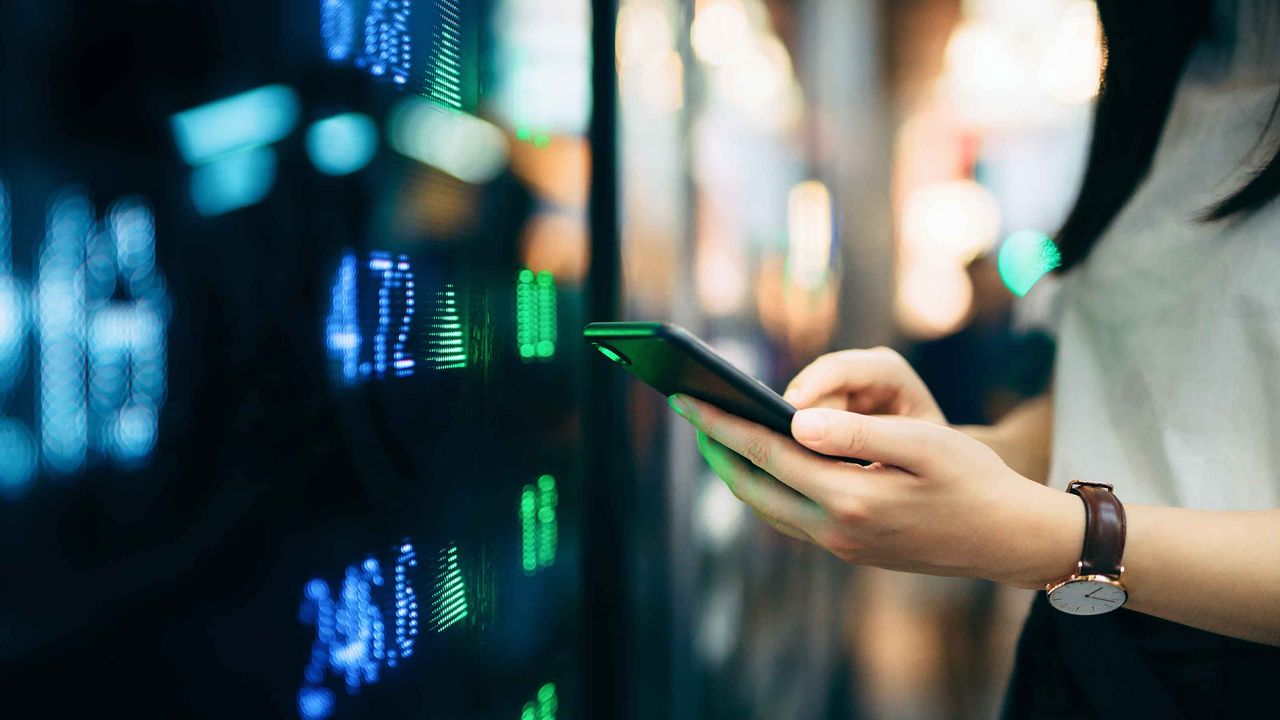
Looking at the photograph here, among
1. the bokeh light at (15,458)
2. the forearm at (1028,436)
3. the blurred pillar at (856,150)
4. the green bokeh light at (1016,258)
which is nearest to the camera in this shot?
the bokeh light at (15,458)

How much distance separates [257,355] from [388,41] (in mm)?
249

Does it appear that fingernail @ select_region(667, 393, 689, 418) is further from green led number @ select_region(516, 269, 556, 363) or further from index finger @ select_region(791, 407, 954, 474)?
green led number @ select_region(516, 269, 556, 363)

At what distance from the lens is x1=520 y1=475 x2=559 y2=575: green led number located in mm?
736

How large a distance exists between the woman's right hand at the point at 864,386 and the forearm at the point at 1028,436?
0.12 meters

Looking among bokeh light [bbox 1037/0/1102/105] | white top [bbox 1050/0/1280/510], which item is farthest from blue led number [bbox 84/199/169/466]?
bokeh light [bbox 1037/0/1102/105]

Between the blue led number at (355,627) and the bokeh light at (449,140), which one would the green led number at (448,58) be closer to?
the bokeh light at (449,140)

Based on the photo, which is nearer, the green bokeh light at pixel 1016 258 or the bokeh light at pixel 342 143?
the bokeh light at pixel 342 143

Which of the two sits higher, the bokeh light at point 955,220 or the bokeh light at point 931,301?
the bokeh light at point 955,220

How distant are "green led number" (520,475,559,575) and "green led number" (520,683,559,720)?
0.14 meters

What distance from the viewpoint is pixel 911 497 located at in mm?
509

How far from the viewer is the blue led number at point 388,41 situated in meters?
0.47

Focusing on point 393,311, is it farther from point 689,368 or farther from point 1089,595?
point 1089,595

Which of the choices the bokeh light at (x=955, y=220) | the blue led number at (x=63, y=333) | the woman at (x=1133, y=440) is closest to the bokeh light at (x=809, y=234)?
the bokeh light at (x=955, y=220)

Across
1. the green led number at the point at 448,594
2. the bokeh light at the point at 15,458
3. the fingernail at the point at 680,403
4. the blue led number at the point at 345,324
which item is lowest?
the green led number at the point at 448,594
